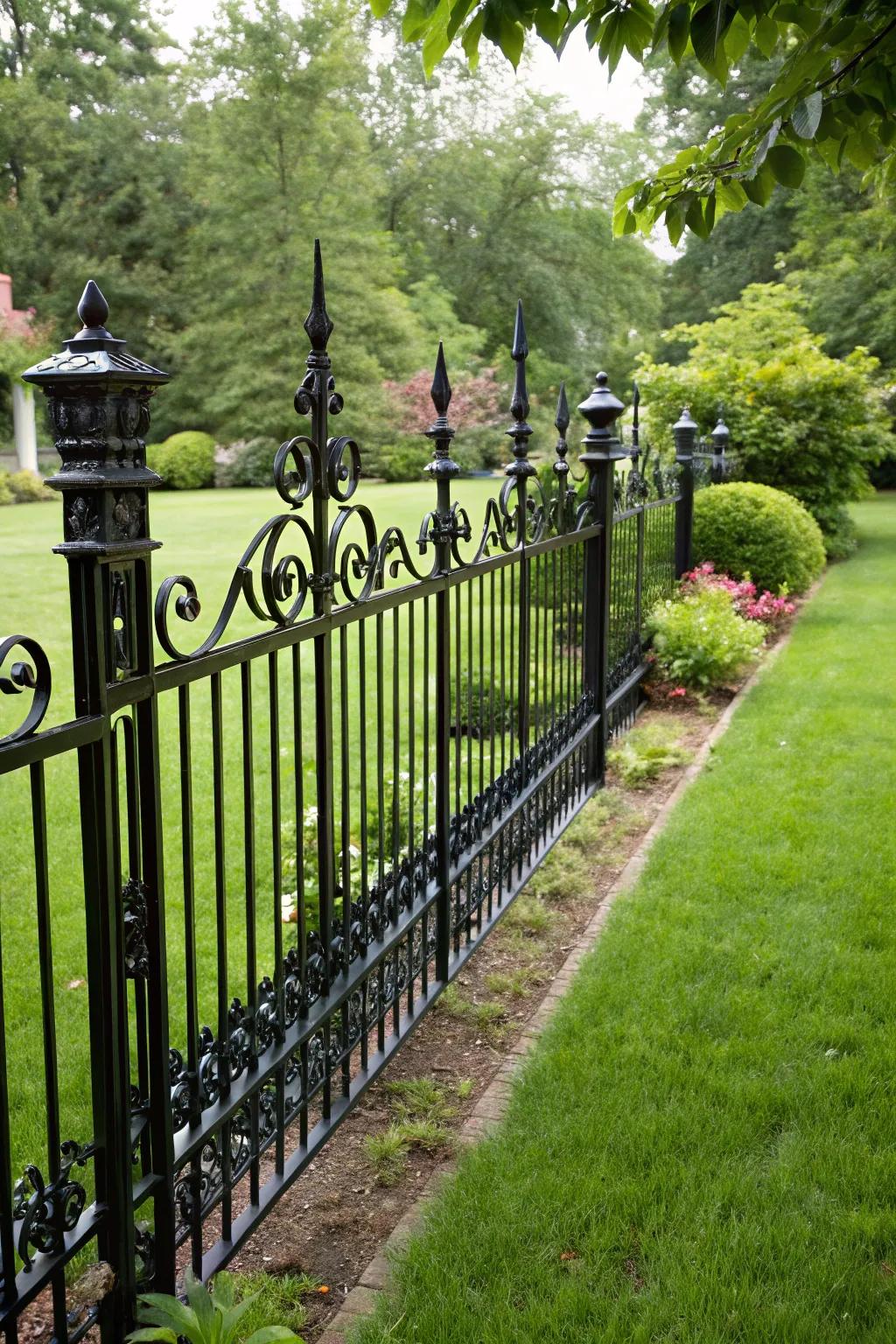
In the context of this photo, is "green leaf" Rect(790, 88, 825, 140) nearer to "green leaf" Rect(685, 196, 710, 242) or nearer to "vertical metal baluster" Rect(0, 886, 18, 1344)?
"green leaf" Rect(685, 196, 710, 242)

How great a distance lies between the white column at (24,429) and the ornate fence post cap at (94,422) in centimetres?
2690

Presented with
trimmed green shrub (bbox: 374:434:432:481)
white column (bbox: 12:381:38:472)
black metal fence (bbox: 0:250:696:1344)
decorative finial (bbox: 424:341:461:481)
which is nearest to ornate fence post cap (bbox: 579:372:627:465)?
black metal fence (bbox: 0:250:696:1344)

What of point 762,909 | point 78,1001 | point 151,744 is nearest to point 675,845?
point 762,909

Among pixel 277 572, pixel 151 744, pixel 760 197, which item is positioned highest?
pixel 760 197

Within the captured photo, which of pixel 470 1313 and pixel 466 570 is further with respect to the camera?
pixel 466 570

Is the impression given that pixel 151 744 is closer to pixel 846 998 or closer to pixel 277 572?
pixel 277 572

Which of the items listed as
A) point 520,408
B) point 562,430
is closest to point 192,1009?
point 520,408

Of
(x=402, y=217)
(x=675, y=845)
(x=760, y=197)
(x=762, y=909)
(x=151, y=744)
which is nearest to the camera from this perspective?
(x=151, y=744)

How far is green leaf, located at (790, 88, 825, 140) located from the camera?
9.63 feet

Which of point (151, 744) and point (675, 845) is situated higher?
point (151, 744)

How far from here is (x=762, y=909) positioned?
4.85 m

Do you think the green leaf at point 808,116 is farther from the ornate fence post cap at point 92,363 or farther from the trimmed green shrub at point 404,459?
the trimmed green shrub at point 404,459

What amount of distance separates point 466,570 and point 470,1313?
2.35 metres

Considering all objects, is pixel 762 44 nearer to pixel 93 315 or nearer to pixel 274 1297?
pixel 93 315
